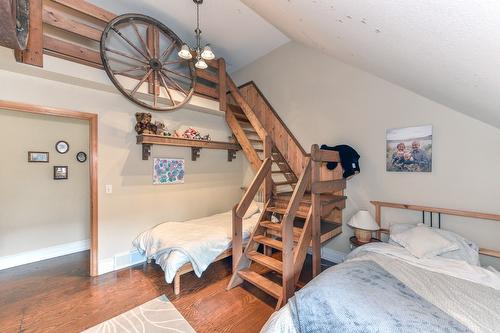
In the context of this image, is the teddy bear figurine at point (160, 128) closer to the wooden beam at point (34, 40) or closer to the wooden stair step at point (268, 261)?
the wooden beam at point (34, 40)

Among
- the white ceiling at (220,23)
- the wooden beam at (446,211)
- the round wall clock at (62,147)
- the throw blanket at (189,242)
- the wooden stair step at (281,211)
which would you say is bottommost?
the throw blanket at (189,242)

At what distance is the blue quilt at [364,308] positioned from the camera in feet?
4.01

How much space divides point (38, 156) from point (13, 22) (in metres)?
3.69

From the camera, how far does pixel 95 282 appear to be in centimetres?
272

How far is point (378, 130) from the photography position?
2.92 metres

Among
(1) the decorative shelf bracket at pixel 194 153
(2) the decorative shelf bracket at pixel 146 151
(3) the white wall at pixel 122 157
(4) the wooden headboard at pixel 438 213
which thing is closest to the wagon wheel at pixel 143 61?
(3) the white wall at pixel 122 157

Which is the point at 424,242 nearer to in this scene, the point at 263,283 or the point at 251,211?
the point at 263,283

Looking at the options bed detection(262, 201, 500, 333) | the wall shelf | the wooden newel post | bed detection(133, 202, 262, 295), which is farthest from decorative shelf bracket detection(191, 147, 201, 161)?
bed detection(262, 201, 500, 333)

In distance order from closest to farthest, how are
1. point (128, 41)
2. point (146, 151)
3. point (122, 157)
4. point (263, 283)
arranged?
point (263, 283)
point (128, 41)
point (122, 157)
point (146, 151)

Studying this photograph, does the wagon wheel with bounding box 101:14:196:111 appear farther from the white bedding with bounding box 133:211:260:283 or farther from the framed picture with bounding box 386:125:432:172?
the framed picture with bounding box 386:125:432:172

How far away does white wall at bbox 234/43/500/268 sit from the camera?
2291mm

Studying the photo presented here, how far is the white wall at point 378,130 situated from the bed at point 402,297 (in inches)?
A: 23.6

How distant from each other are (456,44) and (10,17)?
5.87 feet

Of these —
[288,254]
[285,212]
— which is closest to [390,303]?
[288,254]
